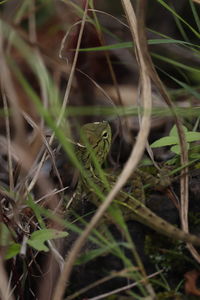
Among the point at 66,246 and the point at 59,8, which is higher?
the point at 59,8

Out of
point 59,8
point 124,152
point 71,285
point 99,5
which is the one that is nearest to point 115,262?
point 71,285

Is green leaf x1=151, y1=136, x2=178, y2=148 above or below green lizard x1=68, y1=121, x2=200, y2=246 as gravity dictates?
above

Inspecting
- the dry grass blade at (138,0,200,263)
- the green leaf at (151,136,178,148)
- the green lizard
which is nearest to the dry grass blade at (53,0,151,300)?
the dry grass blade at (138,0,200,263)

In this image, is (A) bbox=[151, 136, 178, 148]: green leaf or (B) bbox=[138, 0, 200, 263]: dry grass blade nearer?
(B) bbox=[138, 0, 200, 263]: dry grass blade

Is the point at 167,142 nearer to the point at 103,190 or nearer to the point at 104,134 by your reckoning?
the point at 103,190

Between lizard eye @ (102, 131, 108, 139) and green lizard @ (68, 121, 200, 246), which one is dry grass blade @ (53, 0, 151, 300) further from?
lizard eye @ (102, 131, 108, 139)

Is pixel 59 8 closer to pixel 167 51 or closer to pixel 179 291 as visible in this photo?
pixel 167 51

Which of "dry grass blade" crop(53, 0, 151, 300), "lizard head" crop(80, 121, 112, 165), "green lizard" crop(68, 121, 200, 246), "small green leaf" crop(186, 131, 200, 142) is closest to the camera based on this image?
"dry grass blade" crop(53, 0, 151, 300)

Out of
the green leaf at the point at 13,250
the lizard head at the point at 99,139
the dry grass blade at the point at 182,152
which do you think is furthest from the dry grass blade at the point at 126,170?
the lizard head at the point at 99,139
